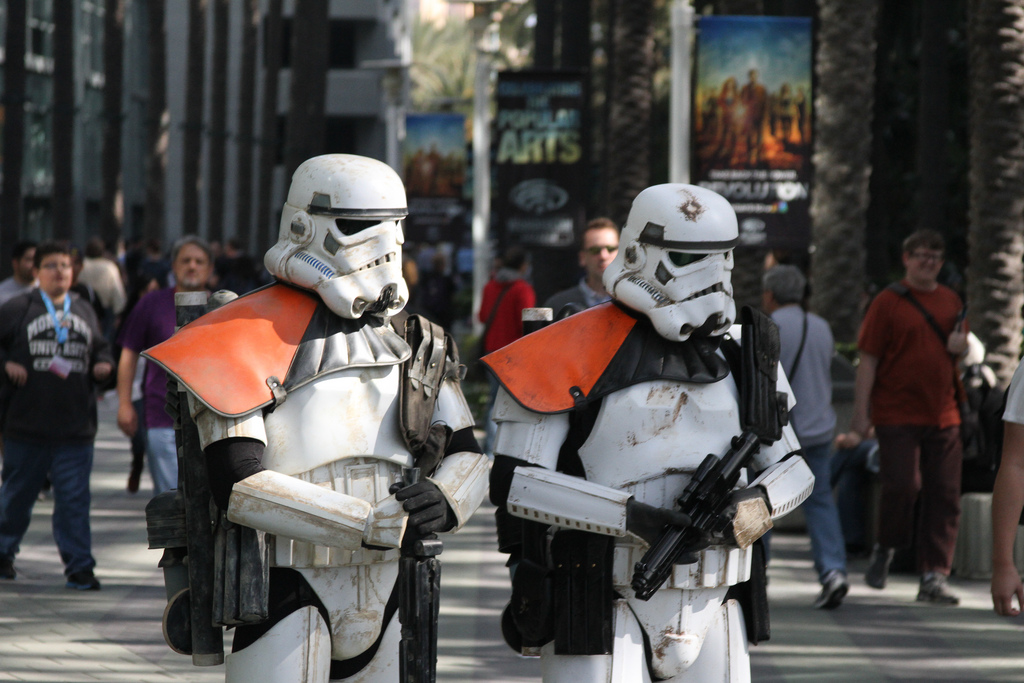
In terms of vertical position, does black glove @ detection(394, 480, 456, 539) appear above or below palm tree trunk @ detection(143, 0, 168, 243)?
below

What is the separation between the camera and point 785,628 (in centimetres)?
686

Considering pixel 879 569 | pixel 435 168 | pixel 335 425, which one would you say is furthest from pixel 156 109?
pixel 335 425

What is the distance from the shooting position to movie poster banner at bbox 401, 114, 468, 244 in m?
22.3

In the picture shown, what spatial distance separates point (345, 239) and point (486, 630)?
355cm

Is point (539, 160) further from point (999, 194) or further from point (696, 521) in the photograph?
point (696, 521)

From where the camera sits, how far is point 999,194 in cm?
953

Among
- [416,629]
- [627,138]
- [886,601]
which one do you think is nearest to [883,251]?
[627,138]

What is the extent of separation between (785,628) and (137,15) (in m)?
42.6

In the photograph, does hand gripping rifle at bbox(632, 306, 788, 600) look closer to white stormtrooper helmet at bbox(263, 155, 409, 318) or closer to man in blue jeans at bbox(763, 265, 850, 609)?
white stormtrooper helmet at bbox(263, 155, 409, 318)

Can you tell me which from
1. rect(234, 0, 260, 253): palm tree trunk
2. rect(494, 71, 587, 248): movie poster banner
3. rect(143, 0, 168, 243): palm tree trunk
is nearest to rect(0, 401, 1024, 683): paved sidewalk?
rect(494, 71, 587, 248): movie poster banner

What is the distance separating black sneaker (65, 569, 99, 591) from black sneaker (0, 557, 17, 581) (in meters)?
0.43

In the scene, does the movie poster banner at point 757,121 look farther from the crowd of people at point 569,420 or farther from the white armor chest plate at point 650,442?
the white armor chest plate at point 650,442

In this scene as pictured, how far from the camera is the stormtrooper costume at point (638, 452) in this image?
12.0 feet

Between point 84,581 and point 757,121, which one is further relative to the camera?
point 757,121
